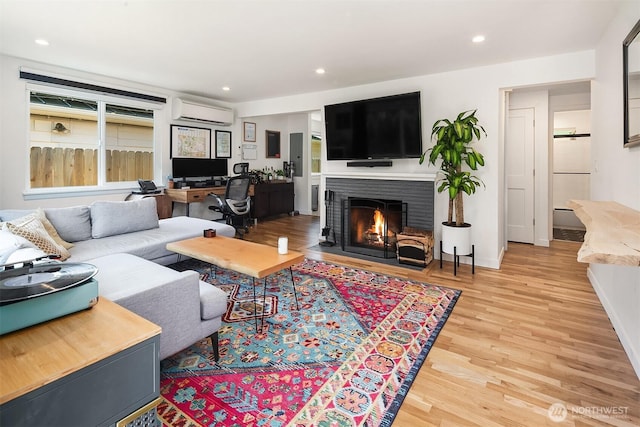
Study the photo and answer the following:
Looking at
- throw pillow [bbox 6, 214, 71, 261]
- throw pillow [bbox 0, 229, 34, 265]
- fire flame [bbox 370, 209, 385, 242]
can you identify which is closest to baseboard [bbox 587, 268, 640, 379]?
fire flame [bbox 370, 209, 385, 242]

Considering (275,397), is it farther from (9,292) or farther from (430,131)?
(430,131)

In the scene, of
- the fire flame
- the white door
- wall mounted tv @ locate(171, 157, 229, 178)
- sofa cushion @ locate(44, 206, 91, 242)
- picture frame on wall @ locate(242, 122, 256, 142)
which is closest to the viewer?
sofa cushion @ locate(44, 206, 91, 242)

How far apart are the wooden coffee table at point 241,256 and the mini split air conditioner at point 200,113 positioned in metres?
3.04

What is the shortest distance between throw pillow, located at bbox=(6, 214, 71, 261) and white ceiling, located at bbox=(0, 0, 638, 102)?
168cm

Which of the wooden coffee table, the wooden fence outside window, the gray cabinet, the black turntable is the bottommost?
the gray cabinet

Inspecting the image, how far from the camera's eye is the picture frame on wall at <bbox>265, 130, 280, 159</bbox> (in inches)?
294

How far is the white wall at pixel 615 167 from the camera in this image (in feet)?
6.59

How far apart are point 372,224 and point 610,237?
11.3ft

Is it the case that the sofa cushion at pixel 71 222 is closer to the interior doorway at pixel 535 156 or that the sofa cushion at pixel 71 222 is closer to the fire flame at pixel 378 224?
the fire flame at pixel 378 224

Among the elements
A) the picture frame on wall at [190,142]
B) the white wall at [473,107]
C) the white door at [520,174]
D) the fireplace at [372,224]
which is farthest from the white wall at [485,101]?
the picture frame on wall at [190,142]

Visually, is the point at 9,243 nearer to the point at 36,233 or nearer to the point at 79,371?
the point at 36,233

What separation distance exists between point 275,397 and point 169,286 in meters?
0.81

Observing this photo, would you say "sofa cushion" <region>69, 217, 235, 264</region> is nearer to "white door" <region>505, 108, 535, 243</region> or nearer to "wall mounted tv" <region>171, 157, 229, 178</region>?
"wall mounted tv" <region>171, 157, 229, 178</region>

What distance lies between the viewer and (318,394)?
1.70 meters
